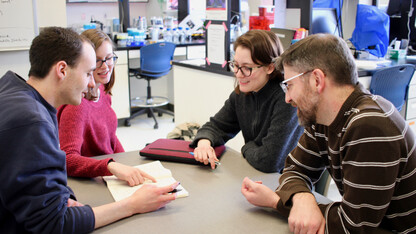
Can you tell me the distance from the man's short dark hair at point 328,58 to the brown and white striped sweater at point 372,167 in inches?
2.1

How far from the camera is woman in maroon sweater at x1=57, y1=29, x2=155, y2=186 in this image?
4.62ft

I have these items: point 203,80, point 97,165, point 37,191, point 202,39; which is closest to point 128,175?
point 97,165

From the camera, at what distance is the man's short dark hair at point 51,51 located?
111cm

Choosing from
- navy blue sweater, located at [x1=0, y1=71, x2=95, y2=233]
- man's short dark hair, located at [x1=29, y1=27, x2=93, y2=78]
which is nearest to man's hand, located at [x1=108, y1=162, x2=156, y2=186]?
navy blue sweater, located at [x1=0, y1=71, x2=95, y2=233]

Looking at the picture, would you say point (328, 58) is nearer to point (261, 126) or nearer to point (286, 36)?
point (261, 126)

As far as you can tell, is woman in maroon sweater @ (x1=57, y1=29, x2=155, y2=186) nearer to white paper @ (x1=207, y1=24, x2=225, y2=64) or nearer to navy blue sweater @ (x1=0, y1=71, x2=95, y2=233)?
navy blue sweater @ (x1=0, y1=71, x2=95, y2=233)

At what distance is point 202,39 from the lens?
5.20 meters

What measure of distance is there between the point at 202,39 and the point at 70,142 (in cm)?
389

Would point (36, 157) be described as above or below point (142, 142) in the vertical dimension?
above

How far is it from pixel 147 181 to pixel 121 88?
313 cm

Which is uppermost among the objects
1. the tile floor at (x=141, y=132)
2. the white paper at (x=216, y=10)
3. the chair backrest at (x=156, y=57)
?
the white paper at (x=216, y=10)

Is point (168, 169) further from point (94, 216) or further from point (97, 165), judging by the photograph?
point (94, 216)

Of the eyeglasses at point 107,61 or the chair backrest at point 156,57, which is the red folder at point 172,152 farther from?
the chair backrest at point 156,57

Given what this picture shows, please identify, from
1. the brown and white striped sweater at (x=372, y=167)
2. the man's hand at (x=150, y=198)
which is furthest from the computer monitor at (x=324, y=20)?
the man's hand at (x=150, y=198)
